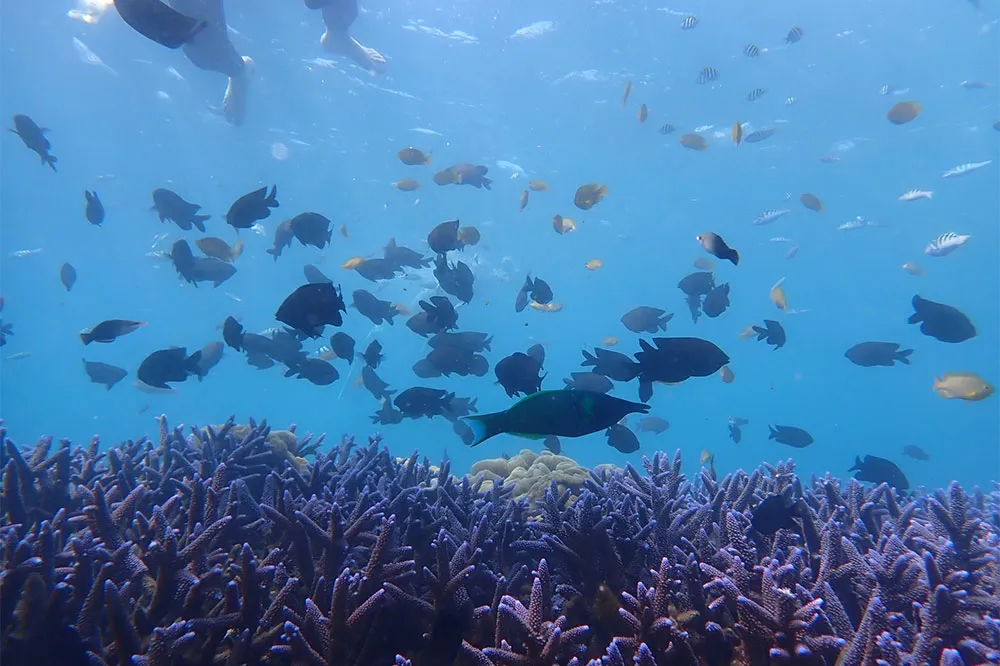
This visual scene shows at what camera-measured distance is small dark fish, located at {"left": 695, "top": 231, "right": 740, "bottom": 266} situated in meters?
5.06

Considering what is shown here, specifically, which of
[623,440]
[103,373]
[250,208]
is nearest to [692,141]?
[623,440]

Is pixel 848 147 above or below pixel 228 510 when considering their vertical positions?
above

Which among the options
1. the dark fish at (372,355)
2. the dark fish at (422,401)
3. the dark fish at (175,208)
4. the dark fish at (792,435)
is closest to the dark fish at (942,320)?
the dark fish at (792,435)

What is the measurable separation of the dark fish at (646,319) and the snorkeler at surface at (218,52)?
1170cm

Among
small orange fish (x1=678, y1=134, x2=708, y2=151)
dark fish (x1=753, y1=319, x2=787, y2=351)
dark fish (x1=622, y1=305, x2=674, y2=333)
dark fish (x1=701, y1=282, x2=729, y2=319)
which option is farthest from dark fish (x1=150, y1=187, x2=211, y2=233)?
small orange fish (x1=678, y1=134, x2=708, y2=151)

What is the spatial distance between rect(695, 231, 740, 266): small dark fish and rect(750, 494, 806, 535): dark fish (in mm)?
2500

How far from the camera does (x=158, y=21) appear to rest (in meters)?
4.63

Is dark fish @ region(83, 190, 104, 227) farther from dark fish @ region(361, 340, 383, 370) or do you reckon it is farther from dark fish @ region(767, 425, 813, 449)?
dark fish @ region(767, 425, 813, 449)

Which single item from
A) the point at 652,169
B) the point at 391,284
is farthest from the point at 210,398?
the point at 652,169

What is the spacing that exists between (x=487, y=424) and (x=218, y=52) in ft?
56.8

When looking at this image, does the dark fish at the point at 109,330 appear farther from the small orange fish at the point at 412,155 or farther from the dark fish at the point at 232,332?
the small orange fish at the point at 412,155

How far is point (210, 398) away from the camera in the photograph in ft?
297

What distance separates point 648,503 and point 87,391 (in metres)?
122

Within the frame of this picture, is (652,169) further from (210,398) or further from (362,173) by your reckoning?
(210,398)
